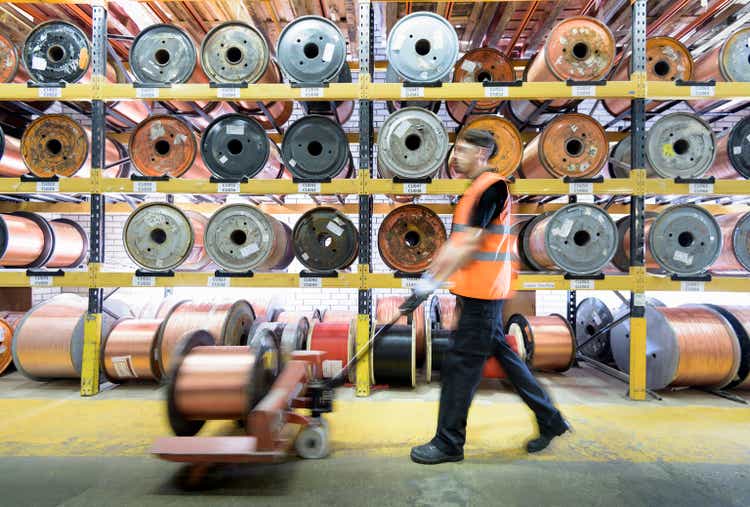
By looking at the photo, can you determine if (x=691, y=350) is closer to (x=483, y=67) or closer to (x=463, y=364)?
(x=463, y=364)

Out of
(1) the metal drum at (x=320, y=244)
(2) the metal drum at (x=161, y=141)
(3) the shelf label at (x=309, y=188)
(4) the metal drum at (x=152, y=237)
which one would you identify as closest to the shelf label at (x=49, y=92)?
(2) the metal drum at (x=161, y=141)

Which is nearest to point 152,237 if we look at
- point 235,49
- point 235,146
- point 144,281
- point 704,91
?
point 144,281

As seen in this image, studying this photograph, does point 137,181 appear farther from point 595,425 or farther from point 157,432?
point 595,425

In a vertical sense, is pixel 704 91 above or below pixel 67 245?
above

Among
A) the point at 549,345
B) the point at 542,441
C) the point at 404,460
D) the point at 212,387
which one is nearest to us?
the point at 212,387

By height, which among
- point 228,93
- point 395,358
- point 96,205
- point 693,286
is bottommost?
point 395,358

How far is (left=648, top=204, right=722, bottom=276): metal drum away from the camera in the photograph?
4078 millimetres

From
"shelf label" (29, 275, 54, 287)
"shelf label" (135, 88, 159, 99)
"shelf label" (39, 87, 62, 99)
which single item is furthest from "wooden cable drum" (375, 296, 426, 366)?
"shelf label" (39, 87, 62, 99)

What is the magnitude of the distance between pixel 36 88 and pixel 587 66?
18.1 feet

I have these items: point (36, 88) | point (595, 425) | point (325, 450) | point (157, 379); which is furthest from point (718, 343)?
point (36, 88)

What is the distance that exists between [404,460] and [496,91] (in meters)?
3.41

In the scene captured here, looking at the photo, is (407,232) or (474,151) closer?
(474,151)

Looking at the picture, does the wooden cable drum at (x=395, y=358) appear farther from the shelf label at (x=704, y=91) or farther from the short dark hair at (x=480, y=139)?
the shelf label at (x=704, y=91)

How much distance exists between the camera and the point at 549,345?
4.54m
